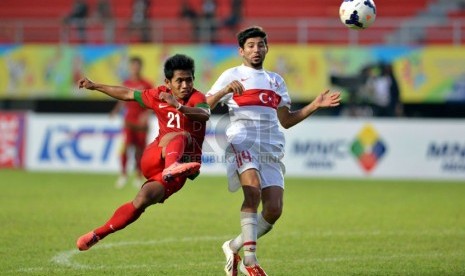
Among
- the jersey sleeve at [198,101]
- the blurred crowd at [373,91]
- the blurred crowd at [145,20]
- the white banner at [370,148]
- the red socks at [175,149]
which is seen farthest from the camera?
the blurred crowd at [145,20]

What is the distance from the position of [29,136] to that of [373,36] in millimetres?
8995

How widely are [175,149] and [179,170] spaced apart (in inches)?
13.9

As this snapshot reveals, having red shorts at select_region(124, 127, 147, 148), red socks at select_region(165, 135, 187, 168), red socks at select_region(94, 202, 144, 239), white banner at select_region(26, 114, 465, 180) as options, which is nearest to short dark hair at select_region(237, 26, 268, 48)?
red socks at select_region(165, 135, 187, 168)

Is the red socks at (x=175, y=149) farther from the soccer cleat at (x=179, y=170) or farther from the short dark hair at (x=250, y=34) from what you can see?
the short dark hair at (x=250, y=34)

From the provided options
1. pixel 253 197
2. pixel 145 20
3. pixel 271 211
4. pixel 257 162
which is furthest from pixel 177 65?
pixel 145 20

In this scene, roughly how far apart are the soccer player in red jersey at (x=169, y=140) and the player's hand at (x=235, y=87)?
245 millimetres

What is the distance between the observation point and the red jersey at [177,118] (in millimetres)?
8297

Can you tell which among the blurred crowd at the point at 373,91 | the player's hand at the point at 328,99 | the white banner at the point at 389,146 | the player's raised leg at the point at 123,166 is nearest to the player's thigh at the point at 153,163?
the player's hand at the point at 328,99

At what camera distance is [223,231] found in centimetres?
1181

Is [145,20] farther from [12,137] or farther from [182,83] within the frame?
[182,83]

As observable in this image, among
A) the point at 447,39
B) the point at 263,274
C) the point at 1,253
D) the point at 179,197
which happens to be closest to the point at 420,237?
the point at 263,274

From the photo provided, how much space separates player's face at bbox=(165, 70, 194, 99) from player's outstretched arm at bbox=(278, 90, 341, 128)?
1.08 m

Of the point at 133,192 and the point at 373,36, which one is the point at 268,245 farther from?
the point at 373,36

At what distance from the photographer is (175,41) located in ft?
81.2
